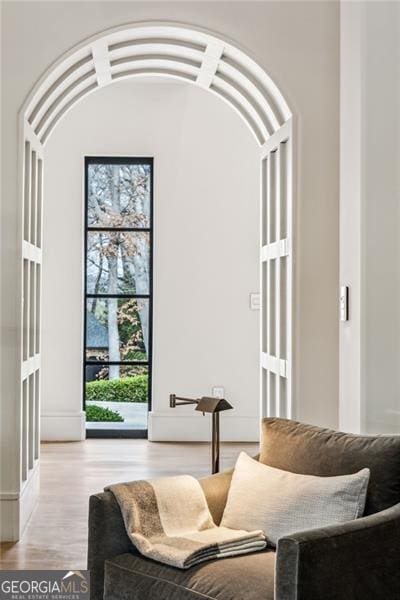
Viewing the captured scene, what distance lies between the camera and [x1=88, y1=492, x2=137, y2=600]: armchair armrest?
7.84 ft

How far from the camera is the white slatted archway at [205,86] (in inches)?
148

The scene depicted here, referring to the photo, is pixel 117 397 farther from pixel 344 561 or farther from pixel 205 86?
pixel 344 561

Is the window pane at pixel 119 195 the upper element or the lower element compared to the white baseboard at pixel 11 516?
upper

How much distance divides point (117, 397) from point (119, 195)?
5.76ft

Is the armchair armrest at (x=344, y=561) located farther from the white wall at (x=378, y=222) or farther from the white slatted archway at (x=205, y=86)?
the white slatted archway at (x=205, y=86)

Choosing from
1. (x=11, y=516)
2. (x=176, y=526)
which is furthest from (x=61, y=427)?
(x=176, y=526)

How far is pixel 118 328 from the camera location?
6.75 meters

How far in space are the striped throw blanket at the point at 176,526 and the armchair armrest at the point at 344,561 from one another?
14.1 inches

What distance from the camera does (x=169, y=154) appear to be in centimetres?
659

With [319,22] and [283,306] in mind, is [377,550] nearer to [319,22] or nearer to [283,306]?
[283,306]

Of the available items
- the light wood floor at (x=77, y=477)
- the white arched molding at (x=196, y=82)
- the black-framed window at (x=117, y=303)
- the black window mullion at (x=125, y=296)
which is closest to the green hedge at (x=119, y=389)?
the black-framed window at (x=117, y=303)

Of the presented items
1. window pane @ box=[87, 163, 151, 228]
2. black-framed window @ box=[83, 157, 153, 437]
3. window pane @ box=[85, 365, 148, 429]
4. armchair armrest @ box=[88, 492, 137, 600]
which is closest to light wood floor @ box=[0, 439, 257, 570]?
window pane @ box=[85, 365, 148, 429]

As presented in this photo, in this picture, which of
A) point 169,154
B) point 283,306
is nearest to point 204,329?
point 169,154

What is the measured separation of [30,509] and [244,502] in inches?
81.5
